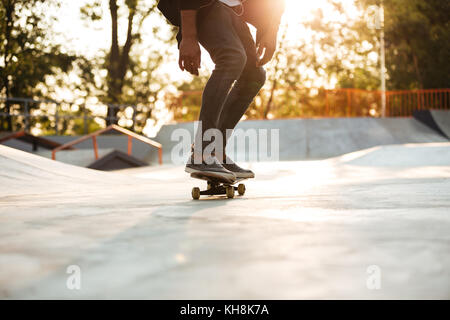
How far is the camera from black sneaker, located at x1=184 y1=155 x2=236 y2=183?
9.25ft

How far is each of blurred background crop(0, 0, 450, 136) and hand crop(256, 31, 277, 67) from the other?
558 inches

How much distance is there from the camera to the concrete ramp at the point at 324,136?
61.1 ft

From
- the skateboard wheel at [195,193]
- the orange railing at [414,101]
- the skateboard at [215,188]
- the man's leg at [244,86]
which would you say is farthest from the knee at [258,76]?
the orange railing at [414,101]

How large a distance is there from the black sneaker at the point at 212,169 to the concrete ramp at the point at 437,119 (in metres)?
21.7

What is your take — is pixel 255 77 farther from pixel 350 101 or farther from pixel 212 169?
pixel 350 101

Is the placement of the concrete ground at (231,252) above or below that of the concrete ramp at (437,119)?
below

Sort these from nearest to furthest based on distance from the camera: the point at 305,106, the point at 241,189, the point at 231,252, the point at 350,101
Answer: the point at 231,252
the point at 241,189
the point at 305,106
the point at 350,101

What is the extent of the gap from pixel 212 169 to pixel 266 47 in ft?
3.48

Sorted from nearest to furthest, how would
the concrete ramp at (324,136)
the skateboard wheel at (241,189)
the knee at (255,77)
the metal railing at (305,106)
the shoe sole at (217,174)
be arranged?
the shoe sole at (217,174)
the skateboard wheel at (241,189)
the knee at (255,77)
the concrete ramp at (324,136)
the metal railing at (305,106)

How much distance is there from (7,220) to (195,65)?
1.43m

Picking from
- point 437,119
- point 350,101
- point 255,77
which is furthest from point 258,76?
point 437,119

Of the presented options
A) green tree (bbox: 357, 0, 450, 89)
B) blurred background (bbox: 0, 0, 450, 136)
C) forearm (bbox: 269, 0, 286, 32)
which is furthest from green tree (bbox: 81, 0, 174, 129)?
forearm (bbox: 269, 0, 286, 32)

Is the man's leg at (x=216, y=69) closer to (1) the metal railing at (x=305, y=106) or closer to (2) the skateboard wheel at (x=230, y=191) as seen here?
(2) the skateboard wheel at (x=230, y=191)

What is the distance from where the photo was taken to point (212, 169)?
283cm
